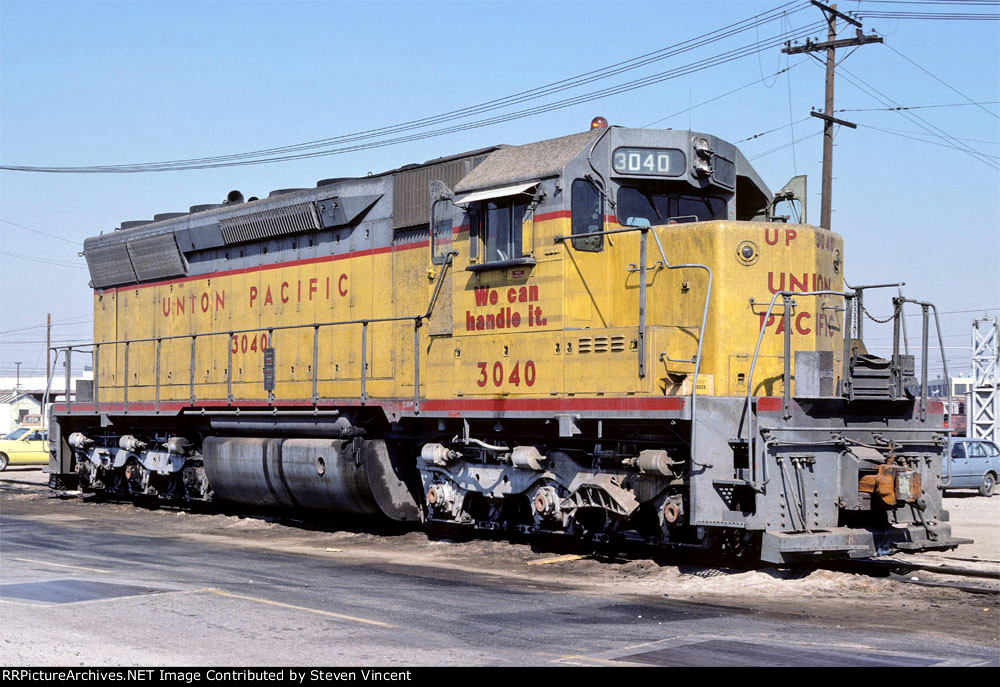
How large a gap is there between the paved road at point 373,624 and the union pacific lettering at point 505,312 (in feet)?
8.54

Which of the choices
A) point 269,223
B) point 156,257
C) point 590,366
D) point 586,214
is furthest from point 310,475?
point 156,257

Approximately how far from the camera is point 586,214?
11164 mm

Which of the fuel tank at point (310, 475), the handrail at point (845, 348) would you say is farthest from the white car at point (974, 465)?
the fuel tank at point (310, 475)

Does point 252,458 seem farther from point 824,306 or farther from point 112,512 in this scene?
point 824,306

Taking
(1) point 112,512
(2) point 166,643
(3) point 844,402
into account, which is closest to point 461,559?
(3) point 844,402

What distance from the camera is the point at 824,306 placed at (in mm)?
11023

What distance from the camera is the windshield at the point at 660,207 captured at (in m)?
11.2

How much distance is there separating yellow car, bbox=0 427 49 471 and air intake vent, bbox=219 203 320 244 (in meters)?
19.4

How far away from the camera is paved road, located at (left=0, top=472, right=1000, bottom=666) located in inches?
260

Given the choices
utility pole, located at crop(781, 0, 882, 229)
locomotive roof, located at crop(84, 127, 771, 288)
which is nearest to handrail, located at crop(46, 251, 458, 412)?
locomotive roof, located at crop(84, 127, 771, 288)

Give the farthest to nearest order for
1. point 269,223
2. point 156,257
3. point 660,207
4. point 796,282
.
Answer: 1. point 156,257
2. point 269,223
3. point 660,207
4. point 796,282

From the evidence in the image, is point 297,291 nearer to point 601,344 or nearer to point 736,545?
point 601,344

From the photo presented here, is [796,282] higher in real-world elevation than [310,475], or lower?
higher

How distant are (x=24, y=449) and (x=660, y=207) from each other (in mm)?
27648
